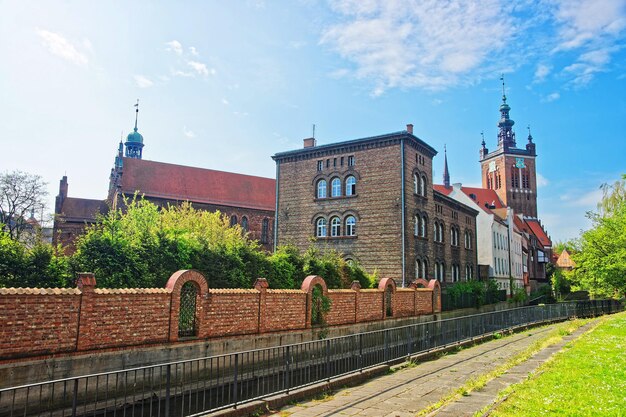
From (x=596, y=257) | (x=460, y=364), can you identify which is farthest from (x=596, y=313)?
(x=460, y=364)

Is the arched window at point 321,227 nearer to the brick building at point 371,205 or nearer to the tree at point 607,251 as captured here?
the brick building at point 371,205

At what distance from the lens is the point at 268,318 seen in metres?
15.2

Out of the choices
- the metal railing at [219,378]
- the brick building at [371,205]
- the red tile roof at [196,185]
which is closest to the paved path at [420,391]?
the metal railing at [219,378]

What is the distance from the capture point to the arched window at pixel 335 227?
3234cm

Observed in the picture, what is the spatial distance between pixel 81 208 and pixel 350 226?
28950mm

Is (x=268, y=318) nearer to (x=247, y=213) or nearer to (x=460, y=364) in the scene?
(x=460, y=364)

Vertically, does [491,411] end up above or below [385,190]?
below

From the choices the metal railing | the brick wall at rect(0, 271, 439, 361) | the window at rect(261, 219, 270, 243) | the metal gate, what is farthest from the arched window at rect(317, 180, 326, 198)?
the metal gate

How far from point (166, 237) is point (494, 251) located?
40.3 metres

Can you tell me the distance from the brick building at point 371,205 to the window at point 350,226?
7 cm

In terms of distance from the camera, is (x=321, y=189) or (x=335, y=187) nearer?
(x=335, y=187)

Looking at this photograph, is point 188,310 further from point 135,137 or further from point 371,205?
point 135,137

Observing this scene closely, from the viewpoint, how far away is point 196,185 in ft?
152

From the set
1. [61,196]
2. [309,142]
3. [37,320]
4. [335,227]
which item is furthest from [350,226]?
[61,196]
